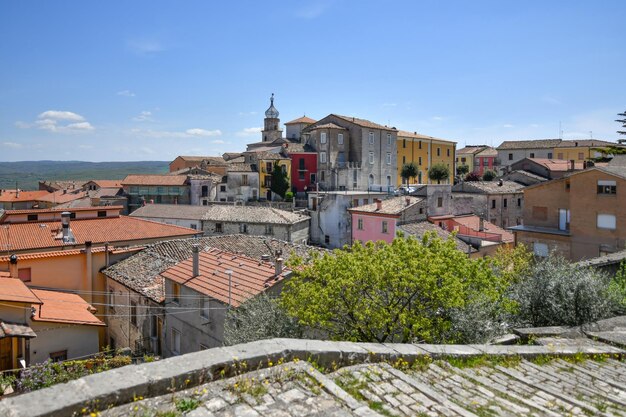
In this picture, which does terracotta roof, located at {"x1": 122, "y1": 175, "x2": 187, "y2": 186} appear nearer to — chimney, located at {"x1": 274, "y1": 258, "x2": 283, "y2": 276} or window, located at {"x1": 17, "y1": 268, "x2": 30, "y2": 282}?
window, located at {"x1": 17, "y1": 268, "x2": 30, "y2": 282}

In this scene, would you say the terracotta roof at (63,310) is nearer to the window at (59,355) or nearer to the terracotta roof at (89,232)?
the window at (59,355)

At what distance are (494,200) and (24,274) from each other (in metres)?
40.9

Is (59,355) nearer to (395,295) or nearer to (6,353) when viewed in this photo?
(6,353)

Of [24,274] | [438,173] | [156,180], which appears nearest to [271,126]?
[156,180]

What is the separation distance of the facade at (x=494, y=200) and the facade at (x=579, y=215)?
449 inches

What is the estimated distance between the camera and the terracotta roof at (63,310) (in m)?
16.3

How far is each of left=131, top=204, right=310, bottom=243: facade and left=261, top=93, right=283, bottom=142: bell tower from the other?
36.4 meters

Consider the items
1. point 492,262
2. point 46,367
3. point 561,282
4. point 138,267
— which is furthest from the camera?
point 138,267

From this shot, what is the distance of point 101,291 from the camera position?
2344cm

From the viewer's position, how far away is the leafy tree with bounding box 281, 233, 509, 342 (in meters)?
10.9

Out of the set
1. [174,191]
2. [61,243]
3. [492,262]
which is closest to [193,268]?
[492,262]

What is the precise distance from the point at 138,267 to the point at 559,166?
179 ft

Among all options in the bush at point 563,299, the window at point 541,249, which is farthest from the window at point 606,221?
the bush at point 563,299

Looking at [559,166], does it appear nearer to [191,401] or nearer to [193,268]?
[193,268]
